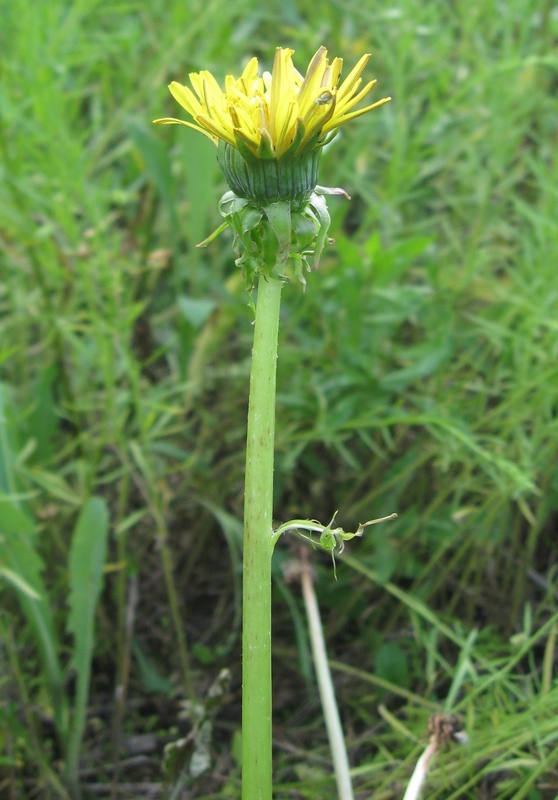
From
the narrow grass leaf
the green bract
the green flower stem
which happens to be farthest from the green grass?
the green bract

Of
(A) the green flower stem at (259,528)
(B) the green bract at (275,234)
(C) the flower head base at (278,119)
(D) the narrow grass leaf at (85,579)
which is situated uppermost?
(C) the flower head base at (278,119)

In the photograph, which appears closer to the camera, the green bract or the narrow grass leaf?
the green bract

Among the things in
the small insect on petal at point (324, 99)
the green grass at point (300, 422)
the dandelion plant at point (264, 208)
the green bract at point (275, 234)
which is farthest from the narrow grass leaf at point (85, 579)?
the small insect on petal at point (324, 99)

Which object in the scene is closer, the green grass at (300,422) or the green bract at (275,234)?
the green bract at (275,234)

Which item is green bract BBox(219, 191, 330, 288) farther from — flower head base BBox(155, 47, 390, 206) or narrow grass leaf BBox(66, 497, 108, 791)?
narrow grass leaf BBox(66, 497, 108, 791)

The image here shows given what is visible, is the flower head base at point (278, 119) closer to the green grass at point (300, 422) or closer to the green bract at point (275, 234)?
the green bract at point (275, 234)

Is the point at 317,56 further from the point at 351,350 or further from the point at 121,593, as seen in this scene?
the point at 121,593

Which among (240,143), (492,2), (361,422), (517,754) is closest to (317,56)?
(240,143)
